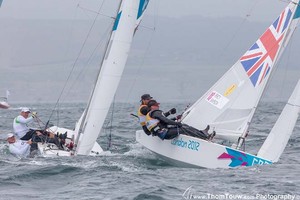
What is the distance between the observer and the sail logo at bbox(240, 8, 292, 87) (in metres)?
14.7

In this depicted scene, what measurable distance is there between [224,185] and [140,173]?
1762 millimetres

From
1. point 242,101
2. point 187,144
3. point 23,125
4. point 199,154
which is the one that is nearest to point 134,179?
point 199,154

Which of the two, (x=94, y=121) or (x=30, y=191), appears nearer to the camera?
(x=30, y=191)

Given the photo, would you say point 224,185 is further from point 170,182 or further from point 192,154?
point 192,154

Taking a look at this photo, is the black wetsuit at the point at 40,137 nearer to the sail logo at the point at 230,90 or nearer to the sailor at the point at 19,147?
the sailor at the point at 19,147

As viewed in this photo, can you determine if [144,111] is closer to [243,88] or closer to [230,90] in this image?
[230,90]

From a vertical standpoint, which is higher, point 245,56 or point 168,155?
point 245,56

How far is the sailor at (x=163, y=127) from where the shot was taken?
13.5 meters

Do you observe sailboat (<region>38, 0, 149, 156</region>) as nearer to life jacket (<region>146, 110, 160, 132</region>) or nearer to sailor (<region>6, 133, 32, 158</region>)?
sailor (<region>6, 133, 32, 158</region>)

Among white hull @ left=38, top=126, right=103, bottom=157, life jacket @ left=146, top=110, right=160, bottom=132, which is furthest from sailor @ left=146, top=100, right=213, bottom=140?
white hull @ left=38, top=126, right=103, bottom=157

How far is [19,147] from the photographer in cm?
1409

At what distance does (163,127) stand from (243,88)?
2.12m

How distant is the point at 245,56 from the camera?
15062mm

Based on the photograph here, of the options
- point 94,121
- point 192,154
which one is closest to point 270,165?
point 192,154
